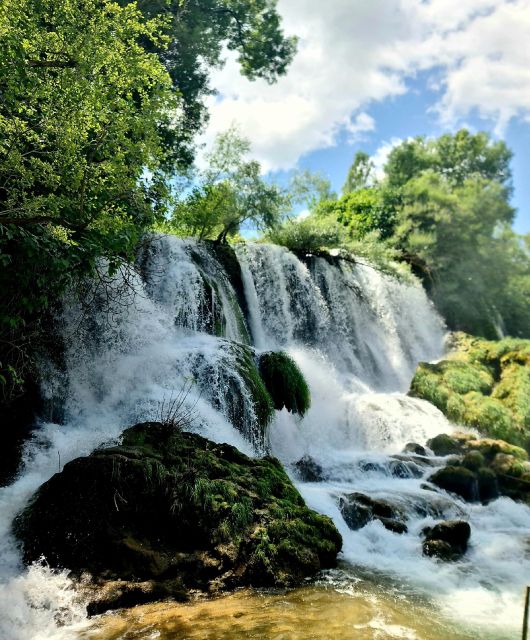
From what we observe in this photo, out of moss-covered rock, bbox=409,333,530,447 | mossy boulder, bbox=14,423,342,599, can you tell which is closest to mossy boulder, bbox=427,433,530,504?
moss-covered rock, bbox=409,333,530,447

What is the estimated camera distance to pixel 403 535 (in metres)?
8.12

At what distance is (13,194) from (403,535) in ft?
25.1

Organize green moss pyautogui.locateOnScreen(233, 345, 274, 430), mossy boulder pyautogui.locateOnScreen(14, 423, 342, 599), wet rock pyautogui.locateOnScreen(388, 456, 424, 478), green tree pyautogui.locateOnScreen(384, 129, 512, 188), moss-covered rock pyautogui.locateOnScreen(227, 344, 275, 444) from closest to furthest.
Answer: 1. mossy boulder pyautogui.locateOnScreen(14, 423, 342, 599)
2. moss-covered rock pyautogui.locateOnScreen(227, 344, 275, 444)
3. green moss pyautogui.locateOnScreen(233, 345, 274, 430)
4. wet rock pyautogui.locateOnScreen(388, 456, 424, 478)
5. green tree pyautogui.locateOnScreen(384, 129, 512, 188)

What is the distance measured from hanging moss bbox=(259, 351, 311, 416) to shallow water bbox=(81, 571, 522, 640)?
5650 millimetres

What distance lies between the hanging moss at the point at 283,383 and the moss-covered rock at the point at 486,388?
23.7 feet

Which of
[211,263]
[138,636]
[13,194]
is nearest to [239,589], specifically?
[138,636]

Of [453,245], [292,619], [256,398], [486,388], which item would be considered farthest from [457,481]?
[453,245]

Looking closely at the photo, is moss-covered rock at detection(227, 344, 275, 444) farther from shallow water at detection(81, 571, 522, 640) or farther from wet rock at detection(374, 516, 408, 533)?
shallow water at detection(81, 571, 522, 640)

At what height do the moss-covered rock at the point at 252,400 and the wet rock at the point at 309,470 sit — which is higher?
the moss-covered rock at the point at 252,400

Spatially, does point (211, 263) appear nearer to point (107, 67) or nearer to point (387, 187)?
point (107, 67)

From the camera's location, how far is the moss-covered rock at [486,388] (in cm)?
1580

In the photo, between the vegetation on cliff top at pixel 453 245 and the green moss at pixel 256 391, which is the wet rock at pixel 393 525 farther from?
the vegetation on cliff top at pixel 453 245

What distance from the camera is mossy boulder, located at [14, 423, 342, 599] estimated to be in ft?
18.4

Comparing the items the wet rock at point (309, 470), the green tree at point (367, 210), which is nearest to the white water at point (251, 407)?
the wet rock at point (309, 470)
